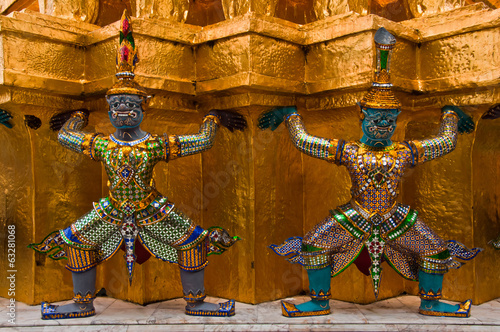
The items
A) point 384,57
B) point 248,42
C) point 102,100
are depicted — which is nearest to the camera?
point 384,57

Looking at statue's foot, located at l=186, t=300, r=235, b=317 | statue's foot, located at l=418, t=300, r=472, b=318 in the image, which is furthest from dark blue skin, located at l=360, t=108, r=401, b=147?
statue's foot, located at l=186, t=300, r=235, b=317

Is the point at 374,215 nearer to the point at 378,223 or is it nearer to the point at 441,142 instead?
the point at 378,223

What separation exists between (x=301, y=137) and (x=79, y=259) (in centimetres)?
172

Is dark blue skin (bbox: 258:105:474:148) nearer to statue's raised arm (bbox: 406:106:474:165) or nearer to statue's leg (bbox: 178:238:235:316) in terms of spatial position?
statue's raised arm (bbox: 406:106:474:165)

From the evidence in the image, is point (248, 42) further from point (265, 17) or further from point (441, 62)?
point (441, 62)

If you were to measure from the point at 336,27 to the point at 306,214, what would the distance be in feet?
4.87

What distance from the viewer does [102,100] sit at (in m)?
4.50

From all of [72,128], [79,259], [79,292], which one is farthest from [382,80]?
[79,292]

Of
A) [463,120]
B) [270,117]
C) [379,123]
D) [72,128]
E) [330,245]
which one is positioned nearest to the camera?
[379,123]

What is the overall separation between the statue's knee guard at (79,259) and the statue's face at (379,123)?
2.04 metres

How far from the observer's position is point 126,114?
3795 millimetres

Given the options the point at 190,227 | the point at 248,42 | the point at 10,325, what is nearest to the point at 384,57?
the point at 248,42

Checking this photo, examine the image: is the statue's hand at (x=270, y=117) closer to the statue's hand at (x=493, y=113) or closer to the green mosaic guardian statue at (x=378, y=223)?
the green mosaic guardian statue at (x=378, y=223)

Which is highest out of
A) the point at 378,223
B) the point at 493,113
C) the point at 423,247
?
the point at 493,113
